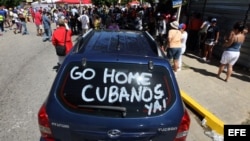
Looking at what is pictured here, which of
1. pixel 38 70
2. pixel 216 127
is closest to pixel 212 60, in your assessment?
pixel 216 127

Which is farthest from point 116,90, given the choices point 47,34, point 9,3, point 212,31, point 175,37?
point 9,3

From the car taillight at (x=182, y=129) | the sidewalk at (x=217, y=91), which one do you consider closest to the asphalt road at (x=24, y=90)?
the sidewalk at (x=217, y=91)

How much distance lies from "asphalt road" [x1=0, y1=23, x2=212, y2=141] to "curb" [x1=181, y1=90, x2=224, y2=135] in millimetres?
179

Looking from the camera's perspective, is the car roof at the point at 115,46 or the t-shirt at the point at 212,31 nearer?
the car roof at the point at 115,46

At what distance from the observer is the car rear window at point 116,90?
8.23 feet

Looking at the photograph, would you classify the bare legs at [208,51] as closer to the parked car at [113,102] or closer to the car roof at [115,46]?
the car roof at [115,46]

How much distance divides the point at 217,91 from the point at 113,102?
15.2 ft

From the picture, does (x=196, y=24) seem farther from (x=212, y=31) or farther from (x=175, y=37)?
(x=175, y=37)

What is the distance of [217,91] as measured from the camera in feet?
21.1

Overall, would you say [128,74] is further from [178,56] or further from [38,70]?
[38,70]

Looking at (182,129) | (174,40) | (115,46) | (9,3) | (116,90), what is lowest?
(182,129)

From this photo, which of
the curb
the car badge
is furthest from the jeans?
the car badge

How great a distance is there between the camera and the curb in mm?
4724

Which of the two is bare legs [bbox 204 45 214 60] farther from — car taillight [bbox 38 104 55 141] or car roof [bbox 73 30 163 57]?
car taillight [bbox 38 104 55 141]
